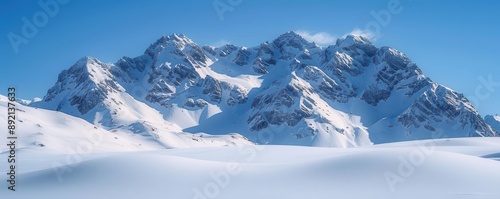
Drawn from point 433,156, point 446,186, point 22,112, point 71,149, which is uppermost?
point 22,112

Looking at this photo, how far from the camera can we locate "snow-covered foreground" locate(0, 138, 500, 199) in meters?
22.2

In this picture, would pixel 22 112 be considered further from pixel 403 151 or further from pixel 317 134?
pixel 317 134

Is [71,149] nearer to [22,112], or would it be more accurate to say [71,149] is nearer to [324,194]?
[22,112]

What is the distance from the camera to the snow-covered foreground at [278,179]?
72.8 feet

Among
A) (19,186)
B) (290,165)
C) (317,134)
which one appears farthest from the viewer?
(317,134)

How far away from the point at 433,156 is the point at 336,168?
7.53 metres

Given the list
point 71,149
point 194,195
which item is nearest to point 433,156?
point 194,195

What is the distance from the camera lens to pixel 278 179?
1033 inches

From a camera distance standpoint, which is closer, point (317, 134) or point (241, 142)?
point (241, 142)

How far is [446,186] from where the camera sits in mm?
23234

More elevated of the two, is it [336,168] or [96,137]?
[96,137]

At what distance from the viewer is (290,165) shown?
30.5 meters

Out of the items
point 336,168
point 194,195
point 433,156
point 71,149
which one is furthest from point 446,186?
point 71,149

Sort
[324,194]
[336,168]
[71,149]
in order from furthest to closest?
[71,149] → [336,168] → [324,194]
